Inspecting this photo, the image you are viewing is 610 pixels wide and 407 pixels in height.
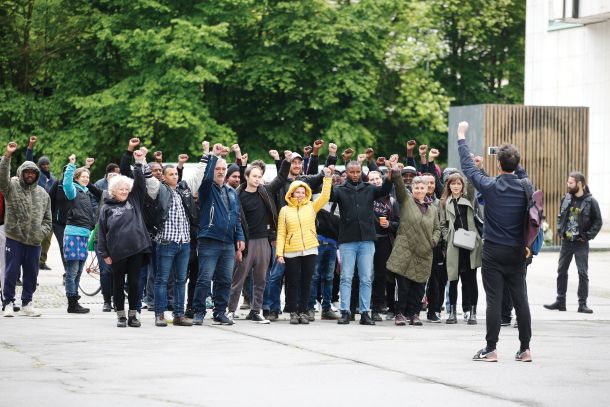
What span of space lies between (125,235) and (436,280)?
153 inches

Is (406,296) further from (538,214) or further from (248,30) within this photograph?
(248,30)

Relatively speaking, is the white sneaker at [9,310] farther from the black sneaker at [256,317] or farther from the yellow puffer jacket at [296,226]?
the yellow puffer jacket at [296,226]

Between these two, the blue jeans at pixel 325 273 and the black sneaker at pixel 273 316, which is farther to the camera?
the blue jeans at pixel 325 273

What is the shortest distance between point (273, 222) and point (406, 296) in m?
1.81

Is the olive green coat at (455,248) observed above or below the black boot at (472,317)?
above

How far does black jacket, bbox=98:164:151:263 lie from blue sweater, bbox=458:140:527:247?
4059 mm

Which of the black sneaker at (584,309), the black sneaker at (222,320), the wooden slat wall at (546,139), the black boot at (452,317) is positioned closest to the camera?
the black sneaker at (222,320)

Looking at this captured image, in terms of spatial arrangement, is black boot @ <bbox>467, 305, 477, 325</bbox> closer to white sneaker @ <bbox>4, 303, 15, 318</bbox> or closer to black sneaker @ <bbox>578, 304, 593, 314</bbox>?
black sneaker @ <bbox>578, 304, 593, 314</bbox>

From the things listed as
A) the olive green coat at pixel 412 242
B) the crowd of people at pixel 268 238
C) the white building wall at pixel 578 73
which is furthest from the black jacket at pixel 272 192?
the white building wall at pixel 578 73

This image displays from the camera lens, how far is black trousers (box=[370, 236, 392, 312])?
1536 cm

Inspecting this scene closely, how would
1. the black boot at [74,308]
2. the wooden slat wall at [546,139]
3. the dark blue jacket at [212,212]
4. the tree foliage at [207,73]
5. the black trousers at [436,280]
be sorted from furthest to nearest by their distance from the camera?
the tree foliage at [207,73], the wooden slat wall at [546,139], the black boot at [74,308], the black trousers at [436,280], the dark blue jacket at [212,212]

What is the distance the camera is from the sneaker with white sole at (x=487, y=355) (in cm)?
1144

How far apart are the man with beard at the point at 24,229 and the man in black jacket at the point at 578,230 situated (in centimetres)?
696

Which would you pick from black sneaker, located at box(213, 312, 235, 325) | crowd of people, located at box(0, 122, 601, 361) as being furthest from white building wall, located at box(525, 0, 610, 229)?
black sneaker, located at box(213, 312, 235, 325)
